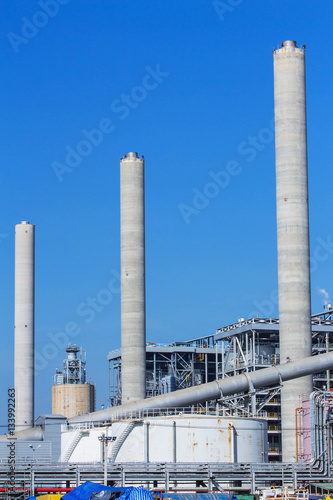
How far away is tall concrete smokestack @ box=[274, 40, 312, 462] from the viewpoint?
5653 cm

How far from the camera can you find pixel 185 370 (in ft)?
281

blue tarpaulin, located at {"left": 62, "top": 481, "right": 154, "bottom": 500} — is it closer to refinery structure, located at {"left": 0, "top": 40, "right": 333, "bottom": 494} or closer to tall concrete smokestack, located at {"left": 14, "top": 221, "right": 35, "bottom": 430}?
refinery structure, located at {"left": 0, "top": 40, "right": 333, "bottom": 494}

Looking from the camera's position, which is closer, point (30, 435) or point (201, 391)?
point (201, 391)

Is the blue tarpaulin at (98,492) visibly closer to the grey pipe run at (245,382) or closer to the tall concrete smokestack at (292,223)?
the grey pipe run at (245,382)

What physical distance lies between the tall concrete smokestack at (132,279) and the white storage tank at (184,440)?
18.9 meters

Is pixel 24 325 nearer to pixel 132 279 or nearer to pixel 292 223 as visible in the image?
pixel 132 279

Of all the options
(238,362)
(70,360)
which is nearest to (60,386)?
(70,360)

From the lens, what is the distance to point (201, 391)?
182 ft

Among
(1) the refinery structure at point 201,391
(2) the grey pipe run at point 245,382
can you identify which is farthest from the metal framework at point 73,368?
(2) the grey pipe run at point 245,382

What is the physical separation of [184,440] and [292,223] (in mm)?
17827

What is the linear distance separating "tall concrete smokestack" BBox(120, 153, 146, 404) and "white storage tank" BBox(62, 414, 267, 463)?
1890 cm

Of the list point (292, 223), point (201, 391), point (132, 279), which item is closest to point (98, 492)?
point (201, 391)

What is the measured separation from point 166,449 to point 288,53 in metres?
29.0

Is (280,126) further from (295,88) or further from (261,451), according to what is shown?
(261,451)
